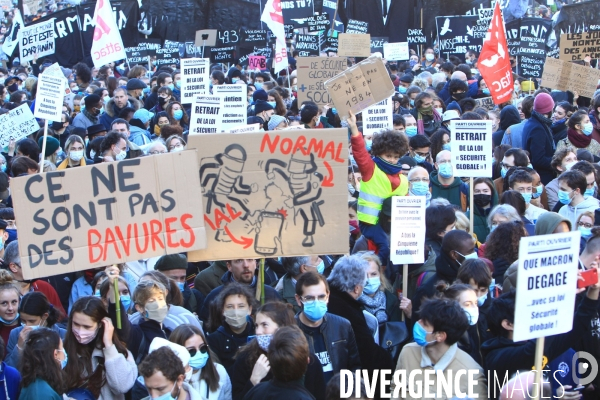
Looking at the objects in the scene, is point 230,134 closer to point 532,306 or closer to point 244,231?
point 244,231

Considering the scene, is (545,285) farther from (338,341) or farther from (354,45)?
(354,45)

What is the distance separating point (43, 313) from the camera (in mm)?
5602

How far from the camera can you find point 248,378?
507 cm

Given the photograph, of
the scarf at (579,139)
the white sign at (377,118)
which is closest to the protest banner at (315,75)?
the white sign at (377,118)

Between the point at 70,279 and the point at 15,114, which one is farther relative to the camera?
the point at 15,114

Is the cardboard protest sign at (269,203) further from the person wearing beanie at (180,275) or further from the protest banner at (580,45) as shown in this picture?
the protest banner at (580,45)

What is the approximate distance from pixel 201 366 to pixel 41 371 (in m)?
0.87

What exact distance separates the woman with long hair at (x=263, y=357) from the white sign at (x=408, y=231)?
4.76 ft

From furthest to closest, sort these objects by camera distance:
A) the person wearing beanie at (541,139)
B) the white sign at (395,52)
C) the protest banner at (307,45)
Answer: the white sign at (395,52), the protest banner at (307,45), the person wearing beanie at (541,139)

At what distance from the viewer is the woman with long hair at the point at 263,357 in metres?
4.98

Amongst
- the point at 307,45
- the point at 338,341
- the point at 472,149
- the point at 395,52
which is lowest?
the point at 338,341

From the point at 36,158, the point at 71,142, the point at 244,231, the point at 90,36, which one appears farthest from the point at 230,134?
the point at 90,36

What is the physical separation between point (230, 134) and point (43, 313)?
64.3 inches

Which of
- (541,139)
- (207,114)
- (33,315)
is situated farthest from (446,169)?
(33,315)
